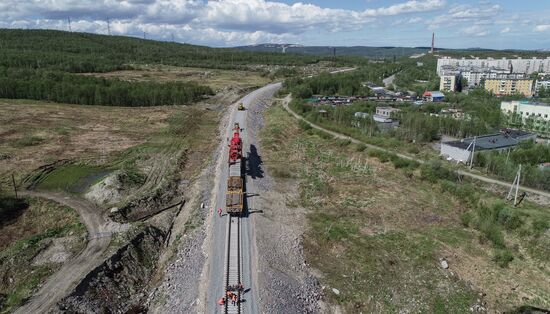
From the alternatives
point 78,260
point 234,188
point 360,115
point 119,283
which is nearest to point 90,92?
point 360,115

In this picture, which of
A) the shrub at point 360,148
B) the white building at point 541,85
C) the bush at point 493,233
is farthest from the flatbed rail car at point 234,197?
the white building at point 541,85

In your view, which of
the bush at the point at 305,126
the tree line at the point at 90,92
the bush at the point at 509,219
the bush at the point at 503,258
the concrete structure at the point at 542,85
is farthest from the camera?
the concrete structure at the point at 542,85

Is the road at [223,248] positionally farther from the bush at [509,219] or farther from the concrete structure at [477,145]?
the concrete structure at [477,145]

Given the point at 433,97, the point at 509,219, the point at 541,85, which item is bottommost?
the point at 509,219

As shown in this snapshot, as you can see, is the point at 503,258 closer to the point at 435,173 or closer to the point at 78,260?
the point at 435,173

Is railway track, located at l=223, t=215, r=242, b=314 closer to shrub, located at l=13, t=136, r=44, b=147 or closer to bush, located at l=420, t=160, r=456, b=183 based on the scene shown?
bush, located at l=420, t=160, r=456, b=183

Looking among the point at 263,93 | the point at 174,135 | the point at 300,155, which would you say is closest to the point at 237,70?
the point at 263,93

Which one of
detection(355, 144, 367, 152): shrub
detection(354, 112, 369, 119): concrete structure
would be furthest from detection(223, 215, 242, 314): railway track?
detection(354, 112, 369, 119): concrete structure
